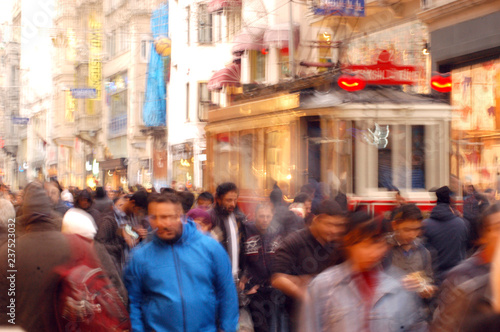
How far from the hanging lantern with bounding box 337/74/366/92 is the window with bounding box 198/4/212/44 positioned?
2037cm

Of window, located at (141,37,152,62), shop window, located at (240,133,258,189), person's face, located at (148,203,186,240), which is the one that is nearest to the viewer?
person's face, located at (148,203,186,240)

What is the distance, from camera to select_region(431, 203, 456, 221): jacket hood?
7.87 m

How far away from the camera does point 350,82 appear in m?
14.4

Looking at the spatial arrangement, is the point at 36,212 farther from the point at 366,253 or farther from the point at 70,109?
the point at 70,109

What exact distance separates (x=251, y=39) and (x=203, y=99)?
571 cm

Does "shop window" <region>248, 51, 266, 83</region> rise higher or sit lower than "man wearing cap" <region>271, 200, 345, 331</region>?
higher

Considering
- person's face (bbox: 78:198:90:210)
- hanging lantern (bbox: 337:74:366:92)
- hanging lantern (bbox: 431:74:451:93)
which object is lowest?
person's face (bbox: 78:198:90:210)

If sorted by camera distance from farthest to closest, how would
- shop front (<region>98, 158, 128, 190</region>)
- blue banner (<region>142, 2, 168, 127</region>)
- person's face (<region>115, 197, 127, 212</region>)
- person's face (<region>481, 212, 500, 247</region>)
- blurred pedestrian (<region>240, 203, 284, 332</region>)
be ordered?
shop front (<region>98, 158, 128, 190</region>) < blue banner (<region>142, 2, 168, 127</region>) < person's face (<region>115, 197, 127, 212</region>) < blurred pedestrian (<region>240, 203, 284, 332</region>) < person's face (<region>481, 212, 500, 247</region>)

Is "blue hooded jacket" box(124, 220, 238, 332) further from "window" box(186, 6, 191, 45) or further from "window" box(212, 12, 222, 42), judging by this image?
"window" box(186, 6, 191, 45)

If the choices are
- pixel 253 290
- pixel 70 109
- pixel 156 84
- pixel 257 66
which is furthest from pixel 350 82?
pixel 70 109

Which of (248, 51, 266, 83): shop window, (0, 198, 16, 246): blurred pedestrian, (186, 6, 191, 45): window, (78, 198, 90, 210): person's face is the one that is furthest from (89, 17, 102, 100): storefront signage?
(0, 198, 16, 246): blurred pedestrian

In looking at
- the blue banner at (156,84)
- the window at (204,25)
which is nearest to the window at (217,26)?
the window at (204,25)

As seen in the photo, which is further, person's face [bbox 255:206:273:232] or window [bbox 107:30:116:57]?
window [bbox 107:30:116:57]

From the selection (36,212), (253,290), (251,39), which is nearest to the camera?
(36,212)
